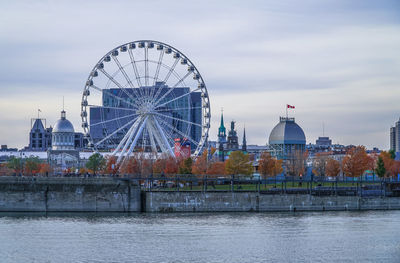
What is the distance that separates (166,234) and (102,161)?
264ft

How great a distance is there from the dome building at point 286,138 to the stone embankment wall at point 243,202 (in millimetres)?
90803

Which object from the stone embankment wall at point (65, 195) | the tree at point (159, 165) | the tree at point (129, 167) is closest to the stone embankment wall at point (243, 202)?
the stone embankment wall at point (65, 195)

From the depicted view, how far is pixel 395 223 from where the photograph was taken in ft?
265

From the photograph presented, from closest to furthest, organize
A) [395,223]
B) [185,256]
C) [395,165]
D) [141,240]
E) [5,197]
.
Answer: [185,256], [141,240], [395,223], [5,197], [395,165]

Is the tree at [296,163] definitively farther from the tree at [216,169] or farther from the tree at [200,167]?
the tree at [200,167]

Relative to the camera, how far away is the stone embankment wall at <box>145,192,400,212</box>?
9344 centimetres

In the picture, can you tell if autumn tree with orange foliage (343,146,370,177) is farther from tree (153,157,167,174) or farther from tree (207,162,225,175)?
tree (153,157,167,174)

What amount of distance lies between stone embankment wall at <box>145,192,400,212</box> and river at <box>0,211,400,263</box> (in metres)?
4.64

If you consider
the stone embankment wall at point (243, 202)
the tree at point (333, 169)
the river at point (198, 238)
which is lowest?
the river at point (198, 238)

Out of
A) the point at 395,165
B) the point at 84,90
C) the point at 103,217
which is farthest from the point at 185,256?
the point at 395,165

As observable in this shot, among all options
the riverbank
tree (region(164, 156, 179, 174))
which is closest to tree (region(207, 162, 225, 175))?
tree (region(164, 156, 179, 174))

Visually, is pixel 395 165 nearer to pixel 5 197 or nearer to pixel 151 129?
pixel 151 129

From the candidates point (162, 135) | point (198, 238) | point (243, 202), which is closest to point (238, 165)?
point (162, 135)

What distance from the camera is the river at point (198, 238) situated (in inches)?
2363
